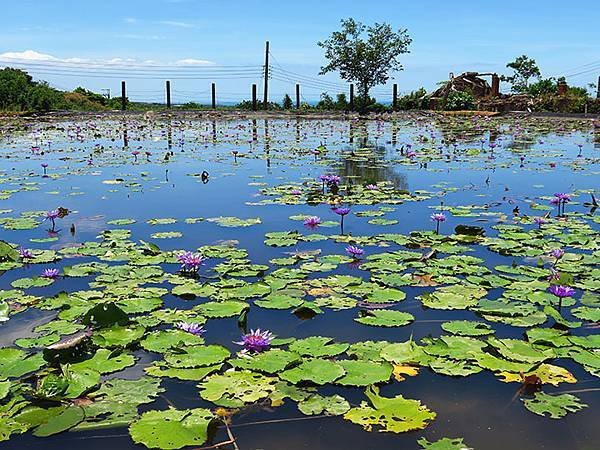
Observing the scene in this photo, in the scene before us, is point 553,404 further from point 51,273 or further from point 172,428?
point 51,273

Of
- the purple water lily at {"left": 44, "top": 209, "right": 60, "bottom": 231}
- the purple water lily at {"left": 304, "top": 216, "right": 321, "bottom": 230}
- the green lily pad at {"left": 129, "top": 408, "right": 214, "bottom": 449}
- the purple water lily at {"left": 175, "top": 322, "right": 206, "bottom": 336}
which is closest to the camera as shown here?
the green lily pad at {"left": 129, "top": 408, "right": 214, "bottom": 449}

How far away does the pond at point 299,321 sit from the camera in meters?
1.74

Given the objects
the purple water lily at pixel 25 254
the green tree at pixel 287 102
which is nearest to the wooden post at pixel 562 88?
the green tree at pixel 287 102

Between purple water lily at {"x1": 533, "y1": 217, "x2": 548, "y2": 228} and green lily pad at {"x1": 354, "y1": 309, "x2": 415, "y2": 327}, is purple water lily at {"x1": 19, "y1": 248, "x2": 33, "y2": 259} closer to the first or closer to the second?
green lily pad at {"x1": 354, "y1": 309, "x2": 415, "y2": 327}

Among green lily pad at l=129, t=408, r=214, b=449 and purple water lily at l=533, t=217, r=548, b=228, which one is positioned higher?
purple water lily at l=533, t=217, r=548, b=228

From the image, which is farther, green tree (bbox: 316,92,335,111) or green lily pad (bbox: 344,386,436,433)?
green tree (bbox: 316,92,335,111)

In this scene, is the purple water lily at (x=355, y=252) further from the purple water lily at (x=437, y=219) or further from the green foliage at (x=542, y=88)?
the green foliage at (x=542, y=88)

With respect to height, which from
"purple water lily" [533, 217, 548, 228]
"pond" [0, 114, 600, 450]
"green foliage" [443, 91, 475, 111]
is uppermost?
"green foliage" [443, 91, 475, 111]

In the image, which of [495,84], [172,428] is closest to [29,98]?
[495,84]

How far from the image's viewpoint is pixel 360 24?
27.6 meters

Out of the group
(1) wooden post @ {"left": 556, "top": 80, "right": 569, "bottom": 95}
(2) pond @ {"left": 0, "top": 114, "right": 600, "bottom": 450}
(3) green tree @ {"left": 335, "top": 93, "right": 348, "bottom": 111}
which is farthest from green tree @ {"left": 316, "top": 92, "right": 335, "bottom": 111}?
(2) pond @ {"left": 0, "top": 114, "right": 600, "bottom": 450}

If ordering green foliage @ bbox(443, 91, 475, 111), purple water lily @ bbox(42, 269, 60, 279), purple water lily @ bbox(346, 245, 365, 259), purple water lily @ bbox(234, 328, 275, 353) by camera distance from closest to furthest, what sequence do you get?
purple water lily @ bbox(234, 328, 275, 353), purple water lily @ bbox(42, 269, 60, 279), purple water lily @ bbox(346, 245, 365, 259), green foliage @ bbox(443, 91, 475, 111)

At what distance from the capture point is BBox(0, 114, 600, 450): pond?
1.74 m

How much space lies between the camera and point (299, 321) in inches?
99.3
